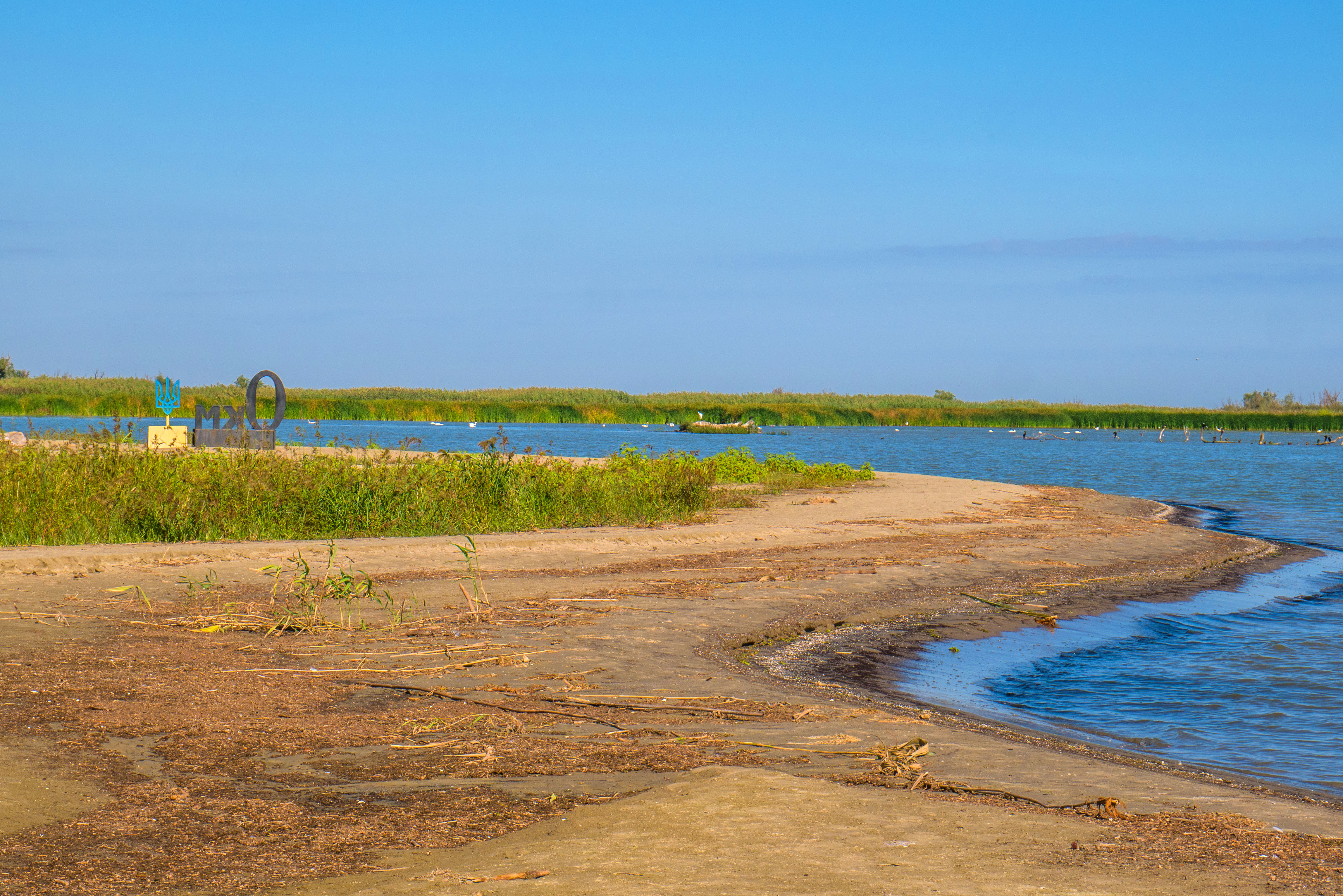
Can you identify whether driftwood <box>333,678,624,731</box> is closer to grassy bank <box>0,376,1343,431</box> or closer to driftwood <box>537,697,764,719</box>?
driftwood <box>537,697,764,719</box>

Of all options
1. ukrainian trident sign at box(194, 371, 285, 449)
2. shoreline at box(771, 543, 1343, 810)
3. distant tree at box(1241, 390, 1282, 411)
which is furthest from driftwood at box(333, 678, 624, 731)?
distant tree at box(1241, 390, 1282, 411)

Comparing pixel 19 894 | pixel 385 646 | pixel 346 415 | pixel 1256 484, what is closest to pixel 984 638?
pixel 385 646

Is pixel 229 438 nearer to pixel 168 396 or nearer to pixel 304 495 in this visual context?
pixel 168 396

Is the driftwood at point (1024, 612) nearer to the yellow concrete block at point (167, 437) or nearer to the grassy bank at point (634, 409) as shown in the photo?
the yellow concrete block at point (167, 437)

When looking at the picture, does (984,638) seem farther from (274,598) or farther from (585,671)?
(274,598)

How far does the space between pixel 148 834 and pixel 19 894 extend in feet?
2.25

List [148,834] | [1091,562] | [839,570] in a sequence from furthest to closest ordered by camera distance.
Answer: [1091,562]
[839,570]
[148,834]

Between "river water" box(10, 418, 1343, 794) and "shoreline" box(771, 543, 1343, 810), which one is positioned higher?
"shoreline" box(771, 543, 1343, 810)

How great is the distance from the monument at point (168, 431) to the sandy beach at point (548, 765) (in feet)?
47.6

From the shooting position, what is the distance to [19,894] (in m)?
3.80

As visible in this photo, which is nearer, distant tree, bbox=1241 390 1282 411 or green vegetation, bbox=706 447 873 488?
green vegetation, bbox=706 447 873 488

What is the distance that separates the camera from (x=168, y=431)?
86.2ft

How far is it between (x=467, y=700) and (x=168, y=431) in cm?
2192

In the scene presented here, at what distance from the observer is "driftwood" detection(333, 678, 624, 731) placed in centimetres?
665
